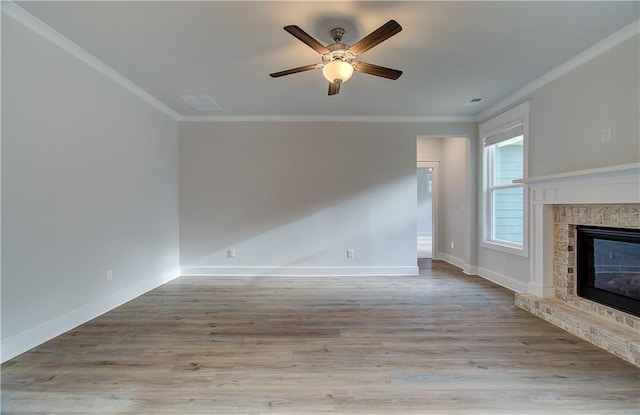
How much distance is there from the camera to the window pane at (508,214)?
4.10 meters

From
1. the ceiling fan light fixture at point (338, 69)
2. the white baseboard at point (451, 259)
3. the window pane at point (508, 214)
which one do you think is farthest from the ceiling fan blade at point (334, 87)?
the white baseboard at point (451, 259)

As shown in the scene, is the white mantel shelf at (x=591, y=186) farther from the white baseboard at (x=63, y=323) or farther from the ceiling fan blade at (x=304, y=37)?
the white baseboard at (x=63, y=323)

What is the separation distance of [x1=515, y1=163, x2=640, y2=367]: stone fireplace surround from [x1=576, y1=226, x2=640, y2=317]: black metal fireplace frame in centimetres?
5

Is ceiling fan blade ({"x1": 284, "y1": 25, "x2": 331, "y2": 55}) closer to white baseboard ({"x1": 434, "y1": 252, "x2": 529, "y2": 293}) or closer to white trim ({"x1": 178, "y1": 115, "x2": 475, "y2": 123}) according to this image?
white trim ({"x1": 178, "y1": 115, "x2": 475, "y2": 123})

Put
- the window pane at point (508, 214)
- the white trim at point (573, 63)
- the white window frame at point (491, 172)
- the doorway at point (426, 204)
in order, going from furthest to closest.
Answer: the doorway at point (426, 204) → the window pane at point (508, 214) → the white window frame at point (491, 172) → the white trim at point (573, 63)

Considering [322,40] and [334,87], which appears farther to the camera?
[334,87]

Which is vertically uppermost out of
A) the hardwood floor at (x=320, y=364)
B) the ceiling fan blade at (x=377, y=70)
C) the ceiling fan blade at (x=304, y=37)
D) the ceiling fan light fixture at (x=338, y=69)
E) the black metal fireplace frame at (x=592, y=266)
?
the ceiling fan blade at (x=304, y=37)

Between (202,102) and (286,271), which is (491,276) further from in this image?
(202,102)

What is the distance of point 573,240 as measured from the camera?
3113 mm

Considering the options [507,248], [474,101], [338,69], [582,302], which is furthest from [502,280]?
[338,69]

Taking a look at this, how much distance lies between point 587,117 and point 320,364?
11.3 feet

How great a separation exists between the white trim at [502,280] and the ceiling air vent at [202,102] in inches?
191

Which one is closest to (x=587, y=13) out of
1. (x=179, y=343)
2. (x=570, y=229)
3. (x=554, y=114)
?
(x=554, y=114)

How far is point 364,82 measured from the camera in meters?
3.57
